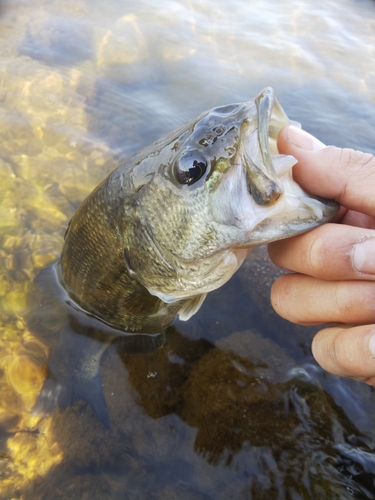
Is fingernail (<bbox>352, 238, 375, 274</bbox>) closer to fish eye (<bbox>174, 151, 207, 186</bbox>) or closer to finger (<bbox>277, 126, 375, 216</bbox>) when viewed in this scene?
finger (<bbox>277, 126, 375, 216</bbox>)

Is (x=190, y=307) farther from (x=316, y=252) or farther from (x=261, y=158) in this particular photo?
(x=261, y=158)

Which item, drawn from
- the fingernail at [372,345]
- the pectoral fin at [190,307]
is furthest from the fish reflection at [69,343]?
the fingernail at [372,345]

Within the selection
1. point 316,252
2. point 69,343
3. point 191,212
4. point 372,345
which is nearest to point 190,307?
point 191,212

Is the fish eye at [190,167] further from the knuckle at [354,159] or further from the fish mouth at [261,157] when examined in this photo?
the knuckle at [354,159]

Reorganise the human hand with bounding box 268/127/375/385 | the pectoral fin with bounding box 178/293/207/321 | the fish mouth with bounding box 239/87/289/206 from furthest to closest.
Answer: the pectoral fin with bounding box 178/293/207/321, the human hand with bounding box 268/127/375/385, the fish mouth with bounding box 239/87/289/206

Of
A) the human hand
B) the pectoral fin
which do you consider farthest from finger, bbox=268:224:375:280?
the pectoral fin

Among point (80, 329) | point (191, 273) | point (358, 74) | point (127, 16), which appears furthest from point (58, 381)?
point (127, 16)

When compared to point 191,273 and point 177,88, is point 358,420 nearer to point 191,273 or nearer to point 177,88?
point 191,273
